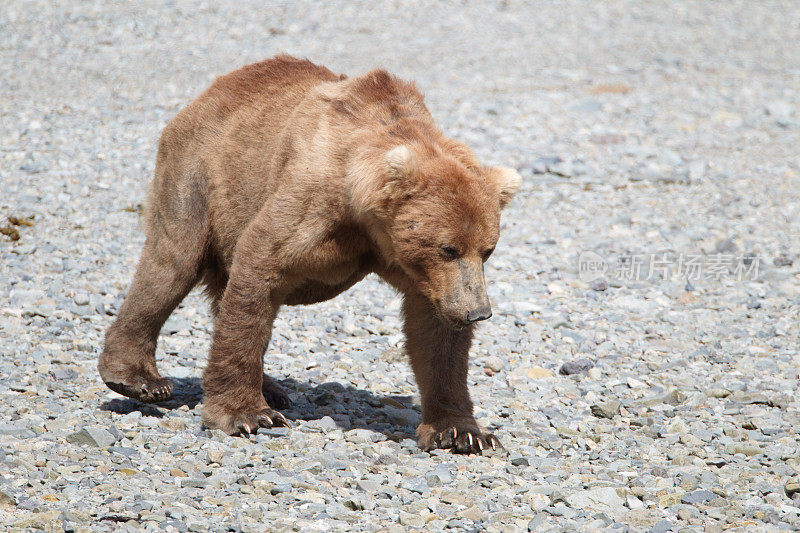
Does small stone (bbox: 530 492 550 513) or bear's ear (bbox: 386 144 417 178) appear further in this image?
bear's ear (bbox: 386 144 417 178)

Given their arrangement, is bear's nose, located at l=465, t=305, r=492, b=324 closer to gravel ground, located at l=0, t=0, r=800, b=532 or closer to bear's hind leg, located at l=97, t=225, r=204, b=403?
gravel ground, located at l=0, t=0, r=800, b=532

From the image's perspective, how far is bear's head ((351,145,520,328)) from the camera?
15.6 ft

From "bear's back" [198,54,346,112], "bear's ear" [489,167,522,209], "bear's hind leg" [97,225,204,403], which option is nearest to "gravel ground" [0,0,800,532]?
"bear's hind leg" [97,225,204,403]

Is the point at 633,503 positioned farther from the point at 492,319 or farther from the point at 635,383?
the point at 492,319

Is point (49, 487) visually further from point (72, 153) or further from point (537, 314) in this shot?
point (72, 153)

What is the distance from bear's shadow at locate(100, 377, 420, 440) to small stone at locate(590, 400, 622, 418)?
1.20 m

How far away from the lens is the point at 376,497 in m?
4.55

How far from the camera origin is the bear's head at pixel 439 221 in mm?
4742

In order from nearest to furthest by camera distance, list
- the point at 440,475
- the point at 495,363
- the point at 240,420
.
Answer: the point at 440,475
the point at 240,420
the point at 495,363

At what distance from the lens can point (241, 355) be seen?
5406 millimetres

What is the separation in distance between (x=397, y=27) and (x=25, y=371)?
15.0 meters

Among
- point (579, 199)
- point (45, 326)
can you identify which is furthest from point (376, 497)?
point (579, 199)

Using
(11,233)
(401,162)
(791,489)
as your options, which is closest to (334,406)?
(401,162)

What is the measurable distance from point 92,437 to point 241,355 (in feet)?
3.08
